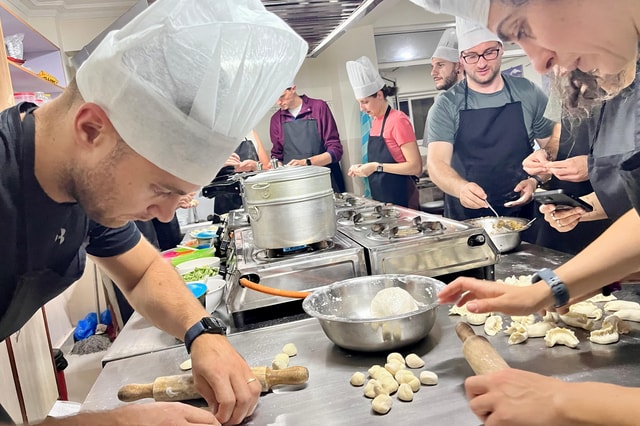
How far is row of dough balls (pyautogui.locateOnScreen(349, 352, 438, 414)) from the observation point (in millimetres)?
827

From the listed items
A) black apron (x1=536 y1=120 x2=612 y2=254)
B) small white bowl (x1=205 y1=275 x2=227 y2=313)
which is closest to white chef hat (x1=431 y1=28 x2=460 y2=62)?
black apron (x1=536 y1=120 x2=612 y2=254)

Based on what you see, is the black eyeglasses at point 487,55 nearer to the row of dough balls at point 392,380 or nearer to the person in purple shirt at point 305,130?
the row of dough balls at point 392,380

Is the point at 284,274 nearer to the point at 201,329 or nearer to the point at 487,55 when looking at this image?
the point at 201,329

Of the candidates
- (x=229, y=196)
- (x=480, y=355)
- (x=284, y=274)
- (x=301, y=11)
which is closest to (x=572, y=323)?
(x=480, y=355)

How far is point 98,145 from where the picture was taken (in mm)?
818

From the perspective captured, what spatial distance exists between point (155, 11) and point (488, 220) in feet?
4.64

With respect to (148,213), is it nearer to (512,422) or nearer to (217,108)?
(217,108)

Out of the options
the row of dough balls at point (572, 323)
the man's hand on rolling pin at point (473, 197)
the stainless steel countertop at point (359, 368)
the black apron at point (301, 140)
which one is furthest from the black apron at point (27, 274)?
the black apron at point (301, 140)

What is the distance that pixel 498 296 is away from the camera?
1.01m

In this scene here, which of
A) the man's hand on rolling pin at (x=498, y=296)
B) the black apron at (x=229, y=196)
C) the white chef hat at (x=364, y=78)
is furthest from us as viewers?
the white chef hat at (x=364, y=78)

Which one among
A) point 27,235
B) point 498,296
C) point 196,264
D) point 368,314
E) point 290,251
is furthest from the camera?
point 196,264

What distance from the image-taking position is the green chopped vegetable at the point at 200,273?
63.1 inches

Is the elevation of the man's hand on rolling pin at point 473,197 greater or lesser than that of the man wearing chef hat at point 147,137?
lesser

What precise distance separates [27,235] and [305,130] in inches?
135
